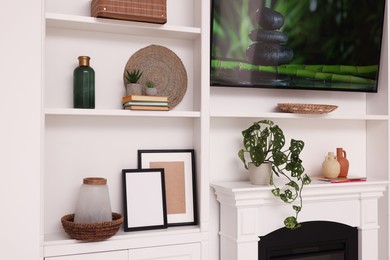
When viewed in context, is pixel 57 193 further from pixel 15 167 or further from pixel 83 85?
pixel 83 85

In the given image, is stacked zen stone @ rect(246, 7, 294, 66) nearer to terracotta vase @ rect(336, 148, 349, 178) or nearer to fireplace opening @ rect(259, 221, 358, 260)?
terracotta vase @ rect(336, 148, 349, 178)

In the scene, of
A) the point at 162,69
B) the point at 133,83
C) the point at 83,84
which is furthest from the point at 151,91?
the point at 83,84

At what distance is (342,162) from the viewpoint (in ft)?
9.20

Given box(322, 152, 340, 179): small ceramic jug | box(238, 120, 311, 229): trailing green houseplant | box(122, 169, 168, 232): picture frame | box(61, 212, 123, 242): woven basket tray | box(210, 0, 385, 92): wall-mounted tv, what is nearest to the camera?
box(61, 212, 123, 242): woven basket tray

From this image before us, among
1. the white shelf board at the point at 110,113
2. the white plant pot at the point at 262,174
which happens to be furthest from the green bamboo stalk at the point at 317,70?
the white plant pot at the point at 262,174

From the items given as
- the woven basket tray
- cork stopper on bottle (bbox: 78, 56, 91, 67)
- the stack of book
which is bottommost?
the woven basket tray

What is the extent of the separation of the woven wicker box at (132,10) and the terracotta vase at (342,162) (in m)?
1.38

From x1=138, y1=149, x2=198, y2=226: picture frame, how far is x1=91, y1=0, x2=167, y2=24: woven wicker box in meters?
0.71

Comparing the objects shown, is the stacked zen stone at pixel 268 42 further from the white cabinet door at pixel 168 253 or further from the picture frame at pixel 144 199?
the white cabinet door at pixel 168 253

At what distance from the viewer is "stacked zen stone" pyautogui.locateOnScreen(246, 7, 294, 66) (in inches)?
103

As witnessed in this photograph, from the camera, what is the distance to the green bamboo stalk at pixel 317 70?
258 centimetres

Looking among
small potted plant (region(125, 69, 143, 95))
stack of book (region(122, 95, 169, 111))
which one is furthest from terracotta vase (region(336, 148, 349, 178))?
small potted plant (region(125, 69, 143, 95))

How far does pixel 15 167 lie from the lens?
6.43 feet

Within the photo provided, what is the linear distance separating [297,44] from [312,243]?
1193 mm
